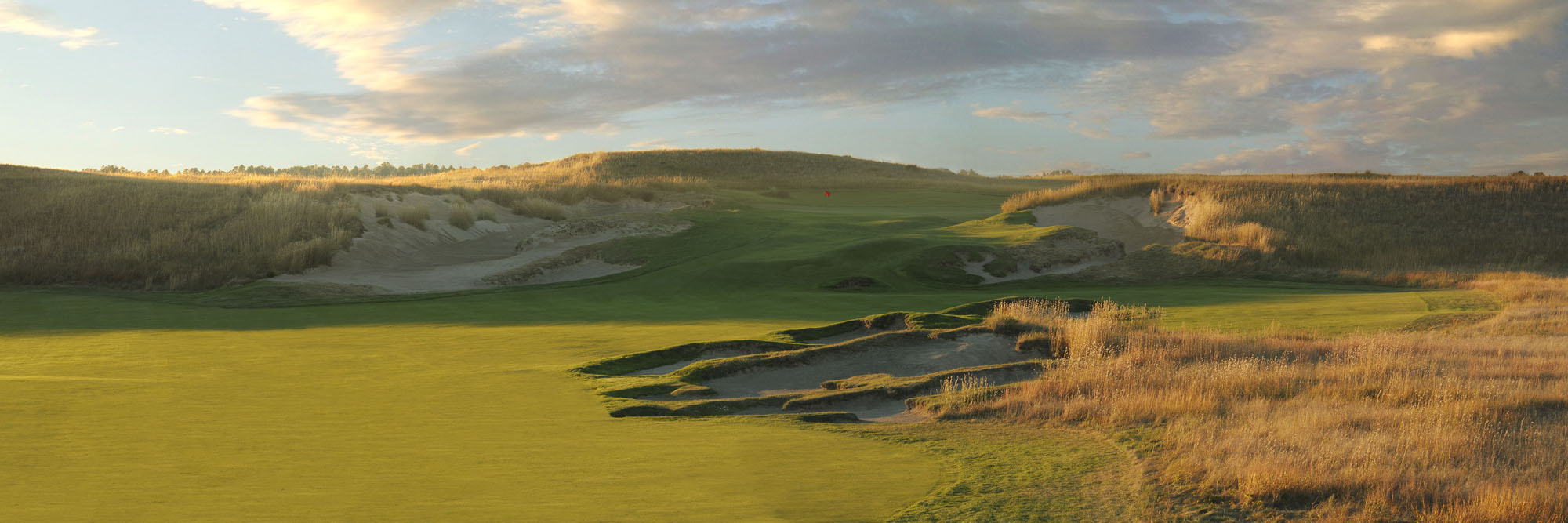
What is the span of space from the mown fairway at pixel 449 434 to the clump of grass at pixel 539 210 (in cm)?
1999

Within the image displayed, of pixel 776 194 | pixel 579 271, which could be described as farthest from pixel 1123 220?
pixel 776 194

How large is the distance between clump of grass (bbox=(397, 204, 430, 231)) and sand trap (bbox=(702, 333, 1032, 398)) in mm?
25872

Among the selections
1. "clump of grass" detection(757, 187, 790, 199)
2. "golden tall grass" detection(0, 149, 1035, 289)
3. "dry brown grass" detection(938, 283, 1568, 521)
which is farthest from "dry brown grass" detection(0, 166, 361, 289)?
"clump of grass" detection(757, 187, 790, 199)

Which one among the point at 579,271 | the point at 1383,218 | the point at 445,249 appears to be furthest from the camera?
the point at 445,249

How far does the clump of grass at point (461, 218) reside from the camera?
37844 mm

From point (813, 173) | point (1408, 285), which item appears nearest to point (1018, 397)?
point (1408, 285)

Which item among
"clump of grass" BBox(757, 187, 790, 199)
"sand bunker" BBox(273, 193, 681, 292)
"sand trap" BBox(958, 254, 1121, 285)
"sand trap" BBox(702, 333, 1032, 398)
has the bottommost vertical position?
"sand trap" BBox(702, 333, 1032, 398)

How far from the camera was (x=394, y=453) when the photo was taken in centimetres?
832

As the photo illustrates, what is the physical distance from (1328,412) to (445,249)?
30.6 m

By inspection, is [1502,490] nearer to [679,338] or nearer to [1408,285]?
[679,338]

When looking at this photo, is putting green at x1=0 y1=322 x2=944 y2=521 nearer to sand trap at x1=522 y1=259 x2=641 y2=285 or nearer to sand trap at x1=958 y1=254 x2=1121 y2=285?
sand trap at x1=522 y1=259 x2=641 y2=285

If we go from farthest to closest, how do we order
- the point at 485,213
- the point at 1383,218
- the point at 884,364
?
1. the point at 485,213
2. the point at 1383,218
3. the point at 884,364

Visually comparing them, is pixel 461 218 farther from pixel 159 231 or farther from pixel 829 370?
pixel 829 370

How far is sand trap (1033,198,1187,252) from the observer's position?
32.2 metres
